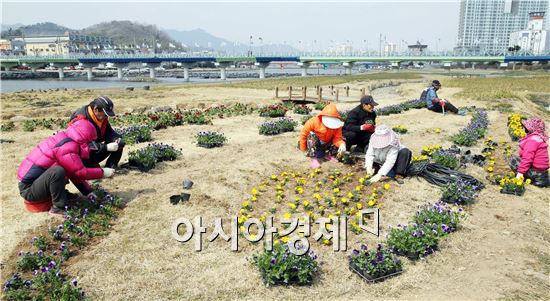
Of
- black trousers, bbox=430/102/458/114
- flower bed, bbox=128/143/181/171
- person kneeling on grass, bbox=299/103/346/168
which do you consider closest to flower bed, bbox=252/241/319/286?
person kneeling on grass, bbox=299/103/346/168

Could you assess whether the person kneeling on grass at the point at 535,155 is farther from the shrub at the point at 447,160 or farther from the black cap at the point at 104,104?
the black cap at the point at 104,104

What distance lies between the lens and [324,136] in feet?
31.6

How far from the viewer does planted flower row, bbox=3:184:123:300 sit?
4.62m

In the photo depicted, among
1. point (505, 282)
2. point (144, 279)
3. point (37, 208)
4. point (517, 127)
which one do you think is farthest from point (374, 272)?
point (517, 127)

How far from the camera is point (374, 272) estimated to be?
16.9ft

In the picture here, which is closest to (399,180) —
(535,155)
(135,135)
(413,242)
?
(413,242)

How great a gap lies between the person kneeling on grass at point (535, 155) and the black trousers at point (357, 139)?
11.6 feet

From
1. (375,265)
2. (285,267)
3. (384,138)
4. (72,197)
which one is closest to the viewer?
(285,267)

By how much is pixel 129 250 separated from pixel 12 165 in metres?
6.20

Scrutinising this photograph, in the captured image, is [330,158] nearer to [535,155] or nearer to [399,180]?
[399,180]

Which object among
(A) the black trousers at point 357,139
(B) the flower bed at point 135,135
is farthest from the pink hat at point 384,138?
(B) the flower bed at point 135,135

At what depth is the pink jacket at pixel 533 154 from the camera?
837cm

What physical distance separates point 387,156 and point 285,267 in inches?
177

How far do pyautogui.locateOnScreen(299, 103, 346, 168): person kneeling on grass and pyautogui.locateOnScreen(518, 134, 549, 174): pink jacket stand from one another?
4.09 metres
